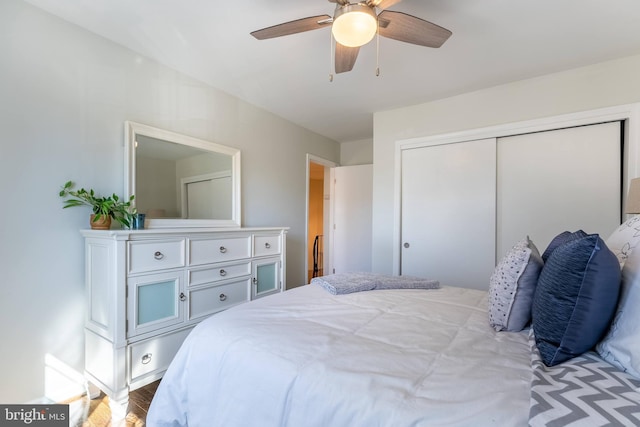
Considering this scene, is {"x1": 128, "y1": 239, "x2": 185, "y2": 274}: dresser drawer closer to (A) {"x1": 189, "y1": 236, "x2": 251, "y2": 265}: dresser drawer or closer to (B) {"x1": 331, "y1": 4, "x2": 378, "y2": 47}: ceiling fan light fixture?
(A) {"x1": 189, "y1": 236, "x2": 251, "y2": 265}: dresser drawer

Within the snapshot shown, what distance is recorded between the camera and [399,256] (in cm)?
309

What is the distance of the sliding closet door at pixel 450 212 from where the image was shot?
265cm

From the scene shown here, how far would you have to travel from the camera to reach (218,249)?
213 centimetres

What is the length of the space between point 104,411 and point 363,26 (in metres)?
2.55

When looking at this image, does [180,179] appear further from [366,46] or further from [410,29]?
[410,29]

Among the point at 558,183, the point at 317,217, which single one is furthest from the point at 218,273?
the point at 317,217

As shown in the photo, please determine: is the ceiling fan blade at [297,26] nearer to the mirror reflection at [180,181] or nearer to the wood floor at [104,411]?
the mirror reflection at [180,181]

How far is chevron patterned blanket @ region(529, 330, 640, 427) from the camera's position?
1.82 feet

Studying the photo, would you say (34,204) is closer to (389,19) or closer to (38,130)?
(38,130)

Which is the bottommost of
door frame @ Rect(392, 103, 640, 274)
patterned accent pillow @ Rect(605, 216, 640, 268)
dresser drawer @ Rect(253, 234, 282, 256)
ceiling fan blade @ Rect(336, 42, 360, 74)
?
dresser drawer @ Rect(253, 234, 282, 256)

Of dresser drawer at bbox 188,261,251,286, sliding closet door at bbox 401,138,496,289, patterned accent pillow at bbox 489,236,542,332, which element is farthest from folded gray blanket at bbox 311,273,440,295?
sliding closet door at bbox 401,138,496,289

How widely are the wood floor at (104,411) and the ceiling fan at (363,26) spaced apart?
2254mm

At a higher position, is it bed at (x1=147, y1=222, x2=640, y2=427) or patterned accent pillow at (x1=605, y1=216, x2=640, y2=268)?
patterned accent pillow at (x1=605, y1=216, x2=640, y2=268)

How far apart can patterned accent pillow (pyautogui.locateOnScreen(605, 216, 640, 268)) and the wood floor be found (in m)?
2.31
